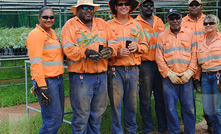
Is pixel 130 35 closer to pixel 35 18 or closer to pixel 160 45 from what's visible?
pixel 160 45

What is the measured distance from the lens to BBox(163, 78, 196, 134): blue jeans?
4.03 meters

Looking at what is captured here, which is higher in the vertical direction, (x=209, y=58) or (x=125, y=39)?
(x=125, y=39)

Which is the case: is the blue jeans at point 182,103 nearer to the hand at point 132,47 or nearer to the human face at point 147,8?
the hand at point 132,47

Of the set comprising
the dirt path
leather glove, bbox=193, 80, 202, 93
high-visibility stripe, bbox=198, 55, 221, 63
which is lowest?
the dirt path

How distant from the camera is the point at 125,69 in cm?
383

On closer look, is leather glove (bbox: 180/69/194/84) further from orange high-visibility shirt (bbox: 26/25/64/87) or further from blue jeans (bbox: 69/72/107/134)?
orange high-visibility shirt (bbox: 26/25/64/87)

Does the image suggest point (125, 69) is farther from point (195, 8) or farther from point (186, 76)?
point (195, 8)

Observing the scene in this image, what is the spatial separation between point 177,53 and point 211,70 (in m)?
0.60

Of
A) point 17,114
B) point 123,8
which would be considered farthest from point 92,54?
point 17,114

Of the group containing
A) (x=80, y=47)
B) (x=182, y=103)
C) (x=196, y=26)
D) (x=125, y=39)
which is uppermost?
(x=196, y=26)

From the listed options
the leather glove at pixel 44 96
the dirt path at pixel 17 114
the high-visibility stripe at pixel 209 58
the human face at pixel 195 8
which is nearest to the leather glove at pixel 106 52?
the leather glove at pixel 44 96

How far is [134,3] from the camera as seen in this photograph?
416 cm

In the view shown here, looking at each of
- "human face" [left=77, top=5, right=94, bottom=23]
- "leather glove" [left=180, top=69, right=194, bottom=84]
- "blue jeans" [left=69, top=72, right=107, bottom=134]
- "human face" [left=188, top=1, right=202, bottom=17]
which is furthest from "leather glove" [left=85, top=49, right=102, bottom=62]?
"human face" [left=188, top=1, right=202, bottom=17]

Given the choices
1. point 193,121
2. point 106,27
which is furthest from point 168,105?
point 106,27
